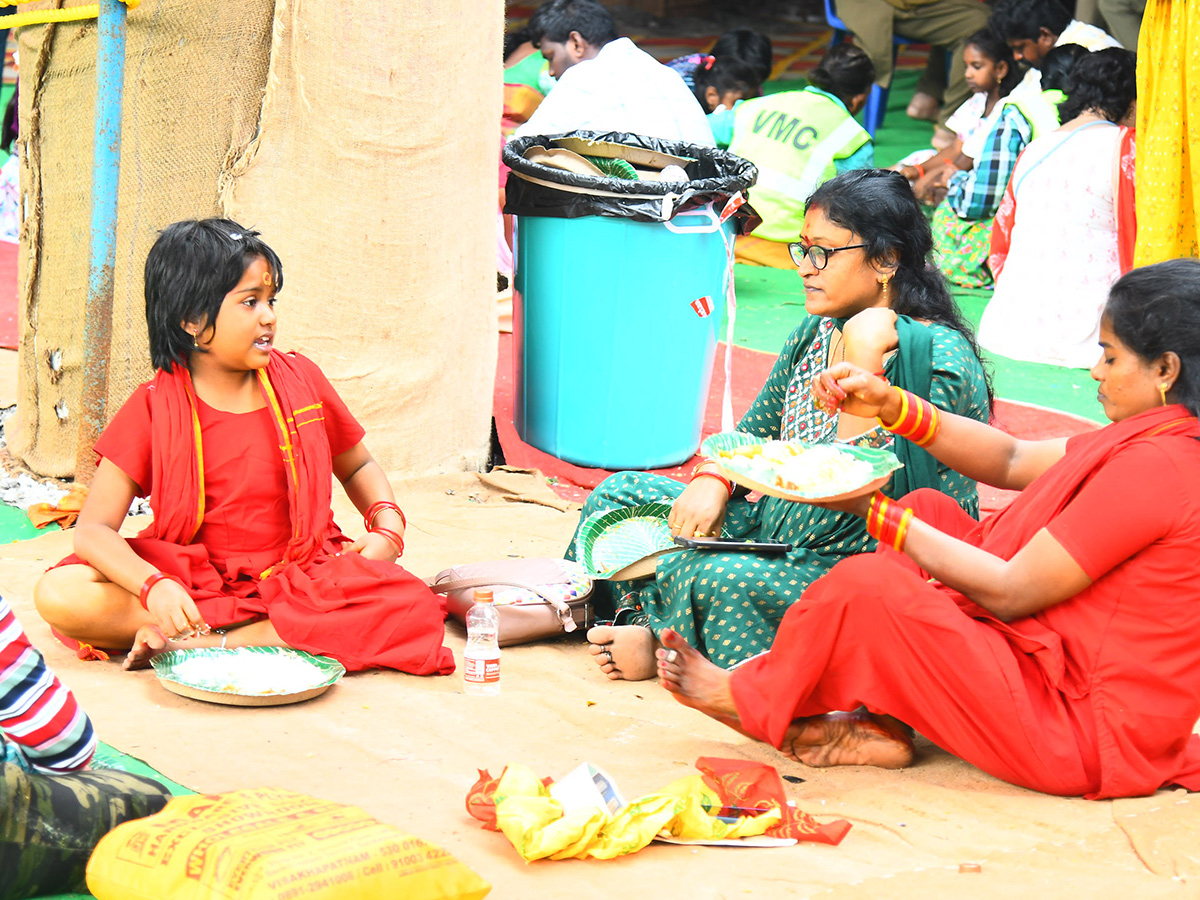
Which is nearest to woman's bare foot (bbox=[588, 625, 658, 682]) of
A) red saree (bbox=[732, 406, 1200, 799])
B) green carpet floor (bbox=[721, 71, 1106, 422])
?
red saree (bbox=[732, 406, 1200, 799])

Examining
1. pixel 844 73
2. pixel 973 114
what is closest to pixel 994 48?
pixel 973 114

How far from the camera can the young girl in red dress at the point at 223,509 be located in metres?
3.18

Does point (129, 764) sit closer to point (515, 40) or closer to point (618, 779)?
point (618, 779)

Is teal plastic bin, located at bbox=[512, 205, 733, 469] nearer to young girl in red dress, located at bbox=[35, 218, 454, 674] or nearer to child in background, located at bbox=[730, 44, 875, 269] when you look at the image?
young girl in red dress, located at bbox=[35, 218, 454, 674]

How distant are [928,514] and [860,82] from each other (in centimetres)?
675

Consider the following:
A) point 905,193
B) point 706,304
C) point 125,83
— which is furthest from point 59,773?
point 706,304

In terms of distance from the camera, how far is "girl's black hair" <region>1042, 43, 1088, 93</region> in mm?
7793

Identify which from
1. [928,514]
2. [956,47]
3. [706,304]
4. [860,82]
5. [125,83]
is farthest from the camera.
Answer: [956,47]

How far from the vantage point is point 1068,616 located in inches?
102

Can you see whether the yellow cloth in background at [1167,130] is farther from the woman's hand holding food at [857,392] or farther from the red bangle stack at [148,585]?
the red bangle stack at [148,585]

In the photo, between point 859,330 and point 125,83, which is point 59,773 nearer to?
point 859,330

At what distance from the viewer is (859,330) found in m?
3.08

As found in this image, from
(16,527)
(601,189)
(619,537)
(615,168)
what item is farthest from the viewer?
(615,168)

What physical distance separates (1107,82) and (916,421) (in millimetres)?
4735
